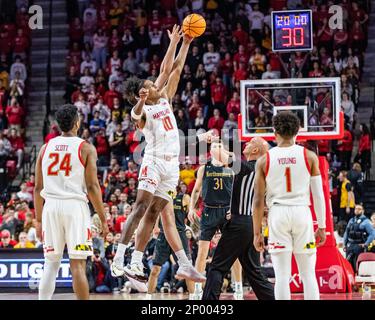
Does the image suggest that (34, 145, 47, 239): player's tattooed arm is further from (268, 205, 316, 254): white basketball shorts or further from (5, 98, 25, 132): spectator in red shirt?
(5, 98, 25, 132): spectator in red shirt

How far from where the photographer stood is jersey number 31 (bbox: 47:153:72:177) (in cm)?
871

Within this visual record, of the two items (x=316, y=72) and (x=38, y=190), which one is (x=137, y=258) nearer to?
(x=38, y=190)

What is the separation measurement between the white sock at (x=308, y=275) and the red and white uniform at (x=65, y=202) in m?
2.06

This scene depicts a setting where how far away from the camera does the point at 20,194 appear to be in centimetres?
1911

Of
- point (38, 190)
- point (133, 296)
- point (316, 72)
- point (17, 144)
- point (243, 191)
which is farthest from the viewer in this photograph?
point (17, 144)

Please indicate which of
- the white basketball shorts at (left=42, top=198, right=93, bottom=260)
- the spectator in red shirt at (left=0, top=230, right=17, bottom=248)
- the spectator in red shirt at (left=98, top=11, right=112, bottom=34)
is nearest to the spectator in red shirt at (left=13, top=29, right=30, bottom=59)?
the spectator in red shirt at (left=98, top=11, right=112, bottom=34)

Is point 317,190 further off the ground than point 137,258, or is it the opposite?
point 317,190

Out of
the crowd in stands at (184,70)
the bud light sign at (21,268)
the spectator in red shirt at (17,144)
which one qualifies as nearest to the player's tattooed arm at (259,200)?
→ the bud light sign at (21,268)

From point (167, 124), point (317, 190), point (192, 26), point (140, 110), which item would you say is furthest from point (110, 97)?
point (317, 190)

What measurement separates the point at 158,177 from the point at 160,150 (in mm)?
306

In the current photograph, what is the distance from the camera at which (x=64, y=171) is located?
8703 mm

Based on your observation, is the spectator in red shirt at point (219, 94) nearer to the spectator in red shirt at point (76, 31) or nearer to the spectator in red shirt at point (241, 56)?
the spectator in red shirt at point (241, 56)

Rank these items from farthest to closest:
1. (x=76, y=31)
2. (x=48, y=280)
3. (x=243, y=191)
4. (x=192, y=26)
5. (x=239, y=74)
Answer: (x=76, y=31)
(x=239, y=74)
(x=192, y=26)
(x=243, y=191)
(x=48, y=280)
